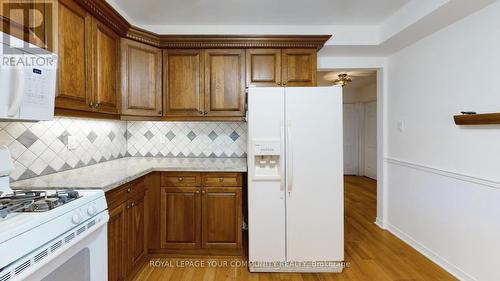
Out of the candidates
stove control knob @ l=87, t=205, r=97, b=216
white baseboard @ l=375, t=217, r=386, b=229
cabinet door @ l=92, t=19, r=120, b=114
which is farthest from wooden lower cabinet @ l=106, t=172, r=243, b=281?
white baseboard @ l=375, t=217, r=386, b=229

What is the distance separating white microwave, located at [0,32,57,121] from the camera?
1160 mm

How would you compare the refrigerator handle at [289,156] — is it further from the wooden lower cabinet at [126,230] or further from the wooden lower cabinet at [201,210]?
the wooden lower cabinet at [126,230]

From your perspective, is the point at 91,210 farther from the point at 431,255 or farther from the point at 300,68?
the point at 431,255

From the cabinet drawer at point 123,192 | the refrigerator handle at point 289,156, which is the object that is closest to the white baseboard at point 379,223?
the refrigerator handle at point 289,156

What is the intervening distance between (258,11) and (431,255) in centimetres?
302

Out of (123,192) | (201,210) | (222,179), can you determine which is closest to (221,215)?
(201,210)

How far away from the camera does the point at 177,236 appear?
97.0 inches

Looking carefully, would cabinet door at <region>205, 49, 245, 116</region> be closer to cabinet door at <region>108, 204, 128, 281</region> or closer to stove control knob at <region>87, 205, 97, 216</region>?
cabinet door at <region>108, 204, 128, 281</region>

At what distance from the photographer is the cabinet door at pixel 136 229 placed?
204 cm

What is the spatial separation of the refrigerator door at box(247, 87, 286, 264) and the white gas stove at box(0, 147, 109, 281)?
119 centimetres

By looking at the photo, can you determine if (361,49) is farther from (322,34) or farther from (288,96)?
(288,96)

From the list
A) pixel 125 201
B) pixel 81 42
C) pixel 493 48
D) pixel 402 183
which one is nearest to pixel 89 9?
pixel 81 42

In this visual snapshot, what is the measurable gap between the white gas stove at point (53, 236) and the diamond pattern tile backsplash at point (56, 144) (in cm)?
39

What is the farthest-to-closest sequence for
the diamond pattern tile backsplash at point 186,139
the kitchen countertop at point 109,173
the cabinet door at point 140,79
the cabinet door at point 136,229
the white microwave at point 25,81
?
the diamond pattern tile backsplash at point 186,139 → the cabinet door at point 140,79 → the cabinet door at point 136,229 → the kitchen countertop at point 109,173 → the white microwave at point 25,81
